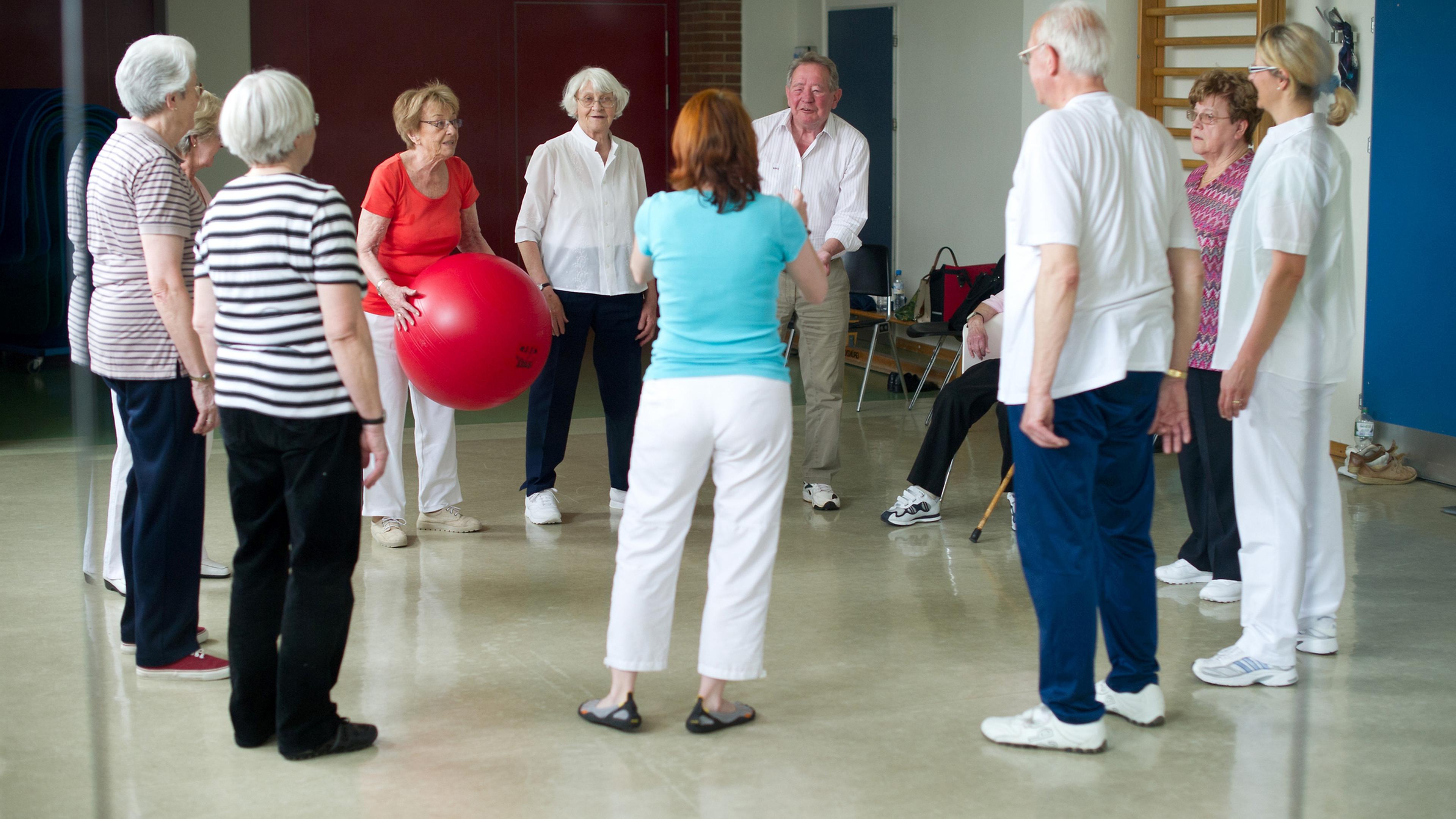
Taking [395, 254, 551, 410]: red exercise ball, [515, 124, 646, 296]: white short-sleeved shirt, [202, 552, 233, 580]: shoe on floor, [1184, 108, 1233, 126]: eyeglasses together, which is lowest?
[202, 552, 233, 580]: shoe on floor

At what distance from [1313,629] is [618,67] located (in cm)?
777

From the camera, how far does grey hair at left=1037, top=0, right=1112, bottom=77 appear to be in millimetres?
2629

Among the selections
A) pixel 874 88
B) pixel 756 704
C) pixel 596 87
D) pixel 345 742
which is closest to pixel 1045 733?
pixel 756 704

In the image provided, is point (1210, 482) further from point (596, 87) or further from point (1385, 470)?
point (596, 87)

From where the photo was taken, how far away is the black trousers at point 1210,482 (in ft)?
12.6

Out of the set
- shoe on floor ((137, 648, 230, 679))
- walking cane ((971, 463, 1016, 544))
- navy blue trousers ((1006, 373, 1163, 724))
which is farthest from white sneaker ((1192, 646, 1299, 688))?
shoe on floor ((137, 648, 230, 679))

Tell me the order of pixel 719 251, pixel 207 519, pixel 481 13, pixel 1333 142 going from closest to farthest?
pixel 719 251
pixel 1333 142
pixel 207 519
pixel 481 13

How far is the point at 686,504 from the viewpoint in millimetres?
2838

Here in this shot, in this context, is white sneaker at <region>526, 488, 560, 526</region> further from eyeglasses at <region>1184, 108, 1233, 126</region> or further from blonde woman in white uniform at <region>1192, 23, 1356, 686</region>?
eyeglasses at <region>1184, 108, 1233, 126</region>

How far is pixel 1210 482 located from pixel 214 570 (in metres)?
3.02

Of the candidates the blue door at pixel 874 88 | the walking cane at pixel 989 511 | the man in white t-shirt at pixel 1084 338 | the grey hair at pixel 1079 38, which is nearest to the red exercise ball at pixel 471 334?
the walking cane at pixel 989 511

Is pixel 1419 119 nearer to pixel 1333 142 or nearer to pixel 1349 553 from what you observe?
pixel 1349 553

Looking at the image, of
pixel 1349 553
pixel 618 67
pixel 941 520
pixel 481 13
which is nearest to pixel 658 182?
pixel 618 67

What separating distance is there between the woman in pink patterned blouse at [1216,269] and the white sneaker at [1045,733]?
3.69 ft
